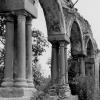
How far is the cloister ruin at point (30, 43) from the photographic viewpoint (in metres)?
10.2

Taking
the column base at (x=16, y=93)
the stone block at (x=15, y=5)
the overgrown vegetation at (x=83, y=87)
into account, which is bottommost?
Answer: the overgrown vegetation at (x=83, y=87)

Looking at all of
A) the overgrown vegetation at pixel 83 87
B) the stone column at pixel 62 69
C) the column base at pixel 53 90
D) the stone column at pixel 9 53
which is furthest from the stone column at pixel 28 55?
the overgrown vegetation at pixel 83 87

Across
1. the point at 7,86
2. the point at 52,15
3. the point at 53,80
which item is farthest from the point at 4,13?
the point at 53,80

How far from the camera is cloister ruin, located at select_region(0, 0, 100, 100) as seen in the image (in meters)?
10.2

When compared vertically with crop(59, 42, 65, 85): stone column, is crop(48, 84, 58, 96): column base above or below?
below

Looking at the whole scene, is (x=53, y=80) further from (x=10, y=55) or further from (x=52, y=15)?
(x=10, y=55)

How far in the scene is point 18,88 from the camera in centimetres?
998

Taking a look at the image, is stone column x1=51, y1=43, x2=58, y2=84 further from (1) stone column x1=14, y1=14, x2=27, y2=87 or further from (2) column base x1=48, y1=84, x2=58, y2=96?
(1) stone column x1=14, y1=14, x2=27, y2=87

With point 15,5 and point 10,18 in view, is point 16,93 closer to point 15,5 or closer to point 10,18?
point 10,18

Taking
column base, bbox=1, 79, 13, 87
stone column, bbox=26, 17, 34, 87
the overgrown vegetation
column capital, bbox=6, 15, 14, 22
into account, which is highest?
column capital, bbox=6, 15, 14, 22

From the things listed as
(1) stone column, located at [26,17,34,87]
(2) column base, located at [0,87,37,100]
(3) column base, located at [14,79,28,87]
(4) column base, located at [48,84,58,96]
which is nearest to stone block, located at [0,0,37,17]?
(1) stone column, located at [26,17,34,87]

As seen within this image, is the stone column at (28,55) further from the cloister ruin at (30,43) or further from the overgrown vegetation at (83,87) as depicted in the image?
the overgrown vegetation at (83,87)

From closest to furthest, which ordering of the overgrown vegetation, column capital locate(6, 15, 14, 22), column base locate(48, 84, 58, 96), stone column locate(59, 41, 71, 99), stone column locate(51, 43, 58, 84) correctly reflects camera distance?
column capital locate(6, 15, 14, 22)
column base locate(48, 84, 58, 96)
stone column locate(59, 41, 71, 99)
stone column locate(51, 43, 58, 84)
the overgrown vegetation

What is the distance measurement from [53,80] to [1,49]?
6531mm
